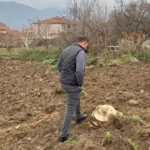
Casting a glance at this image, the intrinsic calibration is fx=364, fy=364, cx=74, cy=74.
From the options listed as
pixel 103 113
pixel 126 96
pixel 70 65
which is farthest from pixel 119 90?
pixel 70 65

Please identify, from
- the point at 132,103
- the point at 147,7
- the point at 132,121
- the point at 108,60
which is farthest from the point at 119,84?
the point at 147,7

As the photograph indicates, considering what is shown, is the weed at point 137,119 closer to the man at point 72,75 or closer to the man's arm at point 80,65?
the man at point 72,75

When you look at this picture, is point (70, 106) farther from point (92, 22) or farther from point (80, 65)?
point (92, 22)

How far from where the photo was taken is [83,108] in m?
7.56

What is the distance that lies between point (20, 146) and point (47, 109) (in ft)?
7.24

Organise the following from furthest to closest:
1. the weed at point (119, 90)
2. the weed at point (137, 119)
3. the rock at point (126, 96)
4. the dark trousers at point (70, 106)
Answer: the weed at point (119, 90) → the rock at point (126, 96) → the weed at point (137, 119) → the dark trousers at point (70, 106)

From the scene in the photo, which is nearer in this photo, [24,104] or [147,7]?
[24,104]

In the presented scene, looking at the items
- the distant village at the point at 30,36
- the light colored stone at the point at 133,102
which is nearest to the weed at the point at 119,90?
the light colored stone at the point at 133,102

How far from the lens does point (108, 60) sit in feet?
49.7

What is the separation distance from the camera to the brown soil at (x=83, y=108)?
5719 millimetres

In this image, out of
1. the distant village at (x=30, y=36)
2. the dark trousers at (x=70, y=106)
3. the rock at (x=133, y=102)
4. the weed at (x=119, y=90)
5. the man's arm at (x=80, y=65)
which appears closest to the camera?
the man's arm at (x=80, y=65)

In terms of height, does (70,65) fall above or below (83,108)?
above

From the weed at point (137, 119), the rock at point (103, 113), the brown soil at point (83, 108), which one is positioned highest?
the rock at point (103, 113)

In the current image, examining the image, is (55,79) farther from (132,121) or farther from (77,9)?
(77,9)
